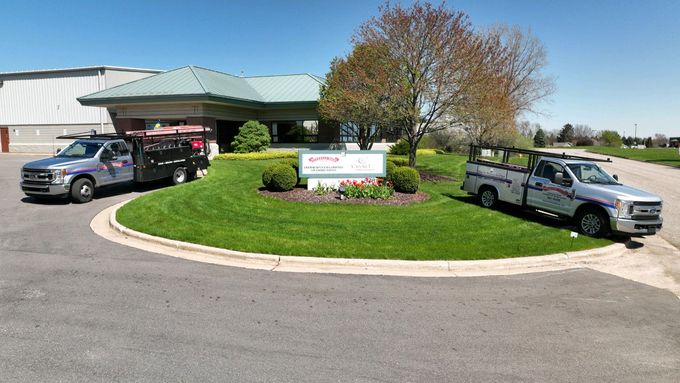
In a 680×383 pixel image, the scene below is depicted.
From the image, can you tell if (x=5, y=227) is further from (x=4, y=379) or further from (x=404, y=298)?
(x=404, y=298)

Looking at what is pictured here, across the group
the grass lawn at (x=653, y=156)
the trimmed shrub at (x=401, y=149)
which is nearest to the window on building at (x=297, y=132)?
the trimmed shrub at (x=401, y=149)

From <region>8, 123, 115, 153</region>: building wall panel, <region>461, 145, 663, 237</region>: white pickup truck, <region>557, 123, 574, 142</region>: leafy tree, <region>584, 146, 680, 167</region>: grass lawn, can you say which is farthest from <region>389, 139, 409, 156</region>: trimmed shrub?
<region>557, 123, 574, 142</region>: leafy tree

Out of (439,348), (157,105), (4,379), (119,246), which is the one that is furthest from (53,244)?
(157,105)

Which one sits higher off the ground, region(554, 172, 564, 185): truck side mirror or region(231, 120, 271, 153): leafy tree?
region(231, 120, 271, 153): leafy tree

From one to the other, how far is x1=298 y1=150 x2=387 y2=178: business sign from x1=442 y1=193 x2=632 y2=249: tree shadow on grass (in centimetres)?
325

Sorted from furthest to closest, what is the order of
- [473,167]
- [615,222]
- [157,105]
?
[157,105]
[473,167]
[615,222]

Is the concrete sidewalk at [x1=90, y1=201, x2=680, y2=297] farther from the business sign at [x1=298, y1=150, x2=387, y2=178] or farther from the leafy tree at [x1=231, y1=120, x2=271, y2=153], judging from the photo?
the leafy tree at [x1=231, y1=120, x2=271, y2=153]

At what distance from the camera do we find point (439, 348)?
15.2 ft

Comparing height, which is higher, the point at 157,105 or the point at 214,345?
the point at 157,105

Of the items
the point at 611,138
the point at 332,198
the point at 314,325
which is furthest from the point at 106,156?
the point at 611,138

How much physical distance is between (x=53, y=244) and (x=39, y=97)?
38.6 meters

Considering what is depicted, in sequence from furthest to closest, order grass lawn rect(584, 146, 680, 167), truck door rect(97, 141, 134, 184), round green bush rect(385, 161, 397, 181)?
grass lawn rect(584, 146, 680, 167) → round green bush rect(385, 161, 397, 181) → truck door rect(97, 141, 134, 184)

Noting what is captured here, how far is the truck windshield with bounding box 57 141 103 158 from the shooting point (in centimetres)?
1369

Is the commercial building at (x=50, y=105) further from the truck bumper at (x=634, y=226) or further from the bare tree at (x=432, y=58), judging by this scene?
the truck bumper at (x=634, y=226)
